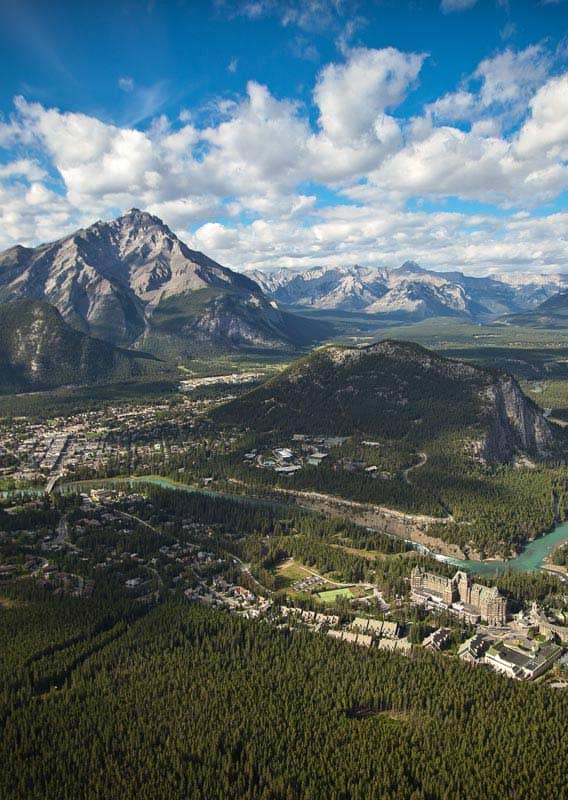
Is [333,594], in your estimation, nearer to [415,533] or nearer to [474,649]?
[474,649]

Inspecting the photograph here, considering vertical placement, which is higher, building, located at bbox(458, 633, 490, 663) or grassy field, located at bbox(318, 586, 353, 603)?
building, located at bbox(458, 633, 490, 663)

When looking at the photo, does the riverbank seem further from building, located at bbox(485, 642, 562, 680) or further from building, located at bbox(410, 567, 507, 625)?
building, located at bbox(485, 642, 562, 680)

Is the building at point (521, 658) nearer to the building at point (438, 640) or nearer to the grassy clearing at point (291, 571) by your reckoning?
the building at point (438, 640)

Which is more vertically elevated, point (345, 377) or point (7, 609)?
point (345, 377)

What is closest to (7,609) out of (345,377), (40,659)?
(40,659)

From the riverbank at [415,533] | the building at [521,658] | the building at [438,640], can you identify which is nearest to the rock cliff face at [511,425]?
the riverbank at [415,533]

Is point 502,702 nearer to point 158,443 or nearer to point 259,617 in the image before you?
point 259,617

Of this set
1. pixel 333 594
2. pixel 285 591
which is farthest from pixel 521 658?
pixel 285 591

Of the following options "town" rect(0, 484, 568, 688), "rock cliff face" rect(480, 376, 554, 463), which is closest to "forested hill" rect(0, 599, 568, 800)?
"town" rect(0, 484, 568, 688)
